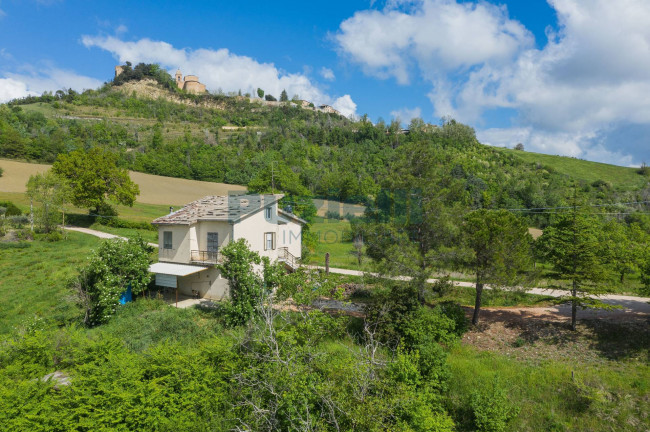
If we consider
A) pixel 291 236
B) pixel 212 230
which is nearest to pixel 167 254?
pixel 212 230

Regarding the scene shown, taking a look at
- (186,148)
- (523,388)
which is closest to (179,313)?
(523,388)

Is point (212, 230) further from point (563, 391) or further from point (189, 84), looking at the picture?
point (189, 84)

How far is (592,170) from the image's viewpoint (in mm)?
87688

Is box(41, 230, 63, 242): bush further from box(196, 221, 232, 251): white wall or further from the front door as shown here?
the front door

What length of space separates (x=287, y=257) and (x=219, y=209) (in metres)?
6.43

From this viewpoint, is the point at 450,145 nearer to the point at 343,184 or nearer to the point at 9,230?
the point at 343,184

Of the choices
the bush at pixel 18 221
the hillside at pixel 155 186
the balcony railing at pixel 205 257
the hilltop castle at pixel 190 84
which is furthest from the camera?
the hilltop castle at pixel 190 84

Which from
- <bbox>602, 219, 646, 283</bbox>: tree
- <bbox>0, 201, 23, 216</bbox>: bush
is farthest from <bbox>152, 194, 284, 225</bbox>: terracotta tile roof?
<bbox>0, 201, 23, 216</bbox>: bush

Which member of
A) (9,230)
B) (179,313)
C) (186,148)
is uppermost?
(186,148)

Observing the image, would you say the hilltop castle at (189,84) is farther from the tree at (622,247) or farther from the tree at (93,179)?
the tree at (622,247)

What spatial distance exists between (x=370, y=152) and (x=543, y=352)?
268 feet

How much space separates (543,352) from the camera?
15.6 m

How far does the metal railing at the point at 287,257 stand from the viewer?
2475 centimetres

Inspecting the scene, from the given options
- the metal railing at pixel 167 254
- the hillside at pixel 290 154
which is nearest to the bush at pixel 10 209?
the hillside at pixel 290 154
